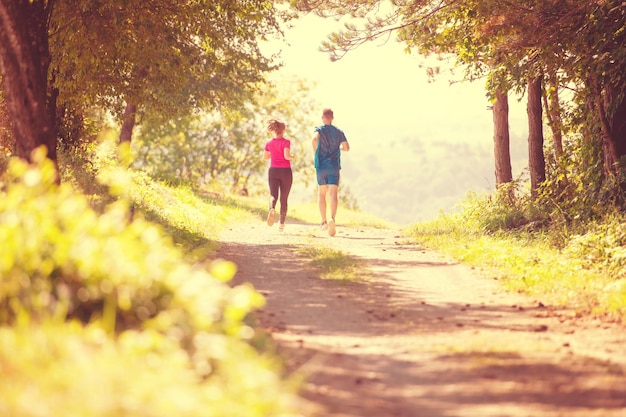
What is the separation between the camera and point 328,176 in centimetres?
1678

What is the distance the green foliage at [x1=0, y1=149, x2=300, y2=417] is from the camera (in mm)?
3953

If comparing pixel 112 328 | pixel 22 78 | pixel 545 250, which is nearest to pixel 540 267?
pixel 545 250

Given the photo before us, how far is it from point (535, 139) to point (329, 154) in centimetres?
484

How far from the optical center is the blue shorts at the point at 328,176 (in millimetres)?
16734

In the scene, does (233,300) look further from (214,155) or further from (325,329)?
(214,155)

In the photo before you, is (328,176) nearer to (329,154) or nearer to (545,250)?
(329,154)

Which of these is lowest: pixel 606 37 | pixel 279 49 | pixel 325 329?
pixel 325 329

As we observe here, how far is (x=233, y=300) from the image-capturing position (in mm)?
4773

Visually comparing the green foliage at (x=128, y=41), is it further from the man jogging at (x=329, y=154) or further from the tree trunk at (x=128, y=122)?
the tree trunk at (x=128, y=122)

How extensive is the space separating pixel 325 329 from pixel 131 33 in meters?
8.62

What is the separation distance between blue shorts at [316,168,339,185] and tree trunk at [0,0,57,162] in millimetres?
7350

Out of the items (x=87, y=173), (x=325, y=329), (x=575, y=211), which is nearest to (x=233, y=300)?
(x=325, y=329)

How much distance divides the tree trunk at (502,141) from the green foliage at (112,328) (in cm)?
1538

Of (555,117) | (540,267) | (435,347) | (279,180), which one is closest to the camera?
(435,347)
